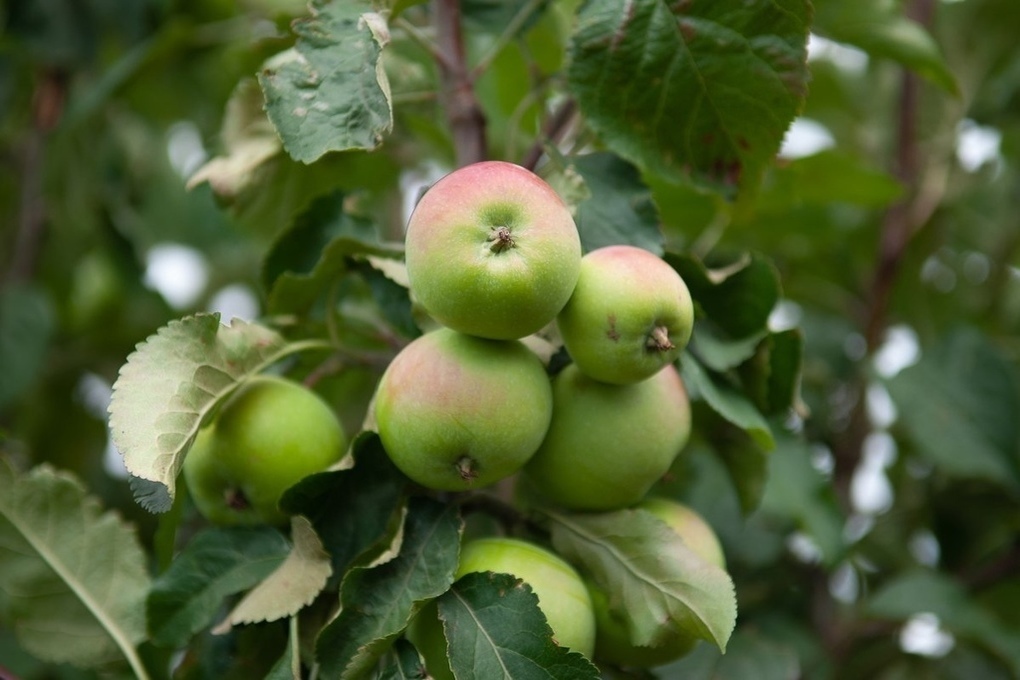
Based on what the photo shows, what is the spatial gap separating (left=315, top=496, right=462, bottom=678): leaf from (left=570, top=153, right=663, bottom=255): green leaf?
0.92 feet

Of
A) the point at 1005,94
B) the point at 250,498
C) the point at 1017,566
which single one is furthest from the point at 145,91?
the point at 1017,566

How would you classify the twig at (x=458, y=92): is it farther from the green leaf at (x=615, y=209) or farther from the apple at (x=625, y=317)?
the apple at (x=625, y=317)

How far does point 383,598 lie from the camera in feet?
2.56

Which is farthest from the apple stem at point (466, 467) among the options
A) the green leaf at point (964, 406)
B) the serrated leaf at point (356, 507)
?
the green leaf at point (964, 406)

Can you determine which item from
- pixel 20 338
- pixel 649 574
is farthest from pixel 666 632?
pixel 20 338

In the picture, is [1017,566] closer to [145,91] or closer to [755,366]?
[755,366]

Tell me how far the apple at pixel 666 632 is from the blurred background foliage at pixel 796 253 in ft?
0.66

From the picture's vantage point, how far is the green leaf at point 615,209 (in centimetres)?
90

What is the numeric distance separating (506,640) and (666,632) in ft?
0.45

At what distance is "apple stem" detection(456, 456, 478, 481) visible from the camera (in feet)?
2.49

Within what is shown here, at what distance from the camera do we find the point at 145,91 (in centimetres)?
185

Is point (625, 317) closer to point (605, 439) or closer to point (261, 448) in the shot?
point (605, 439)

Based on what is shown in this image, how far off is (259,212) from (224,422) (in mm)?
351

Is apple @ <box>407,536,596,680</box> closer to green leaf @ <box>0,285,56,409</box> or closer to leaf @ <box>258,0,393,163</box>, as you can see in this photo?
leaf @ <box>258,0,393,163</box>
